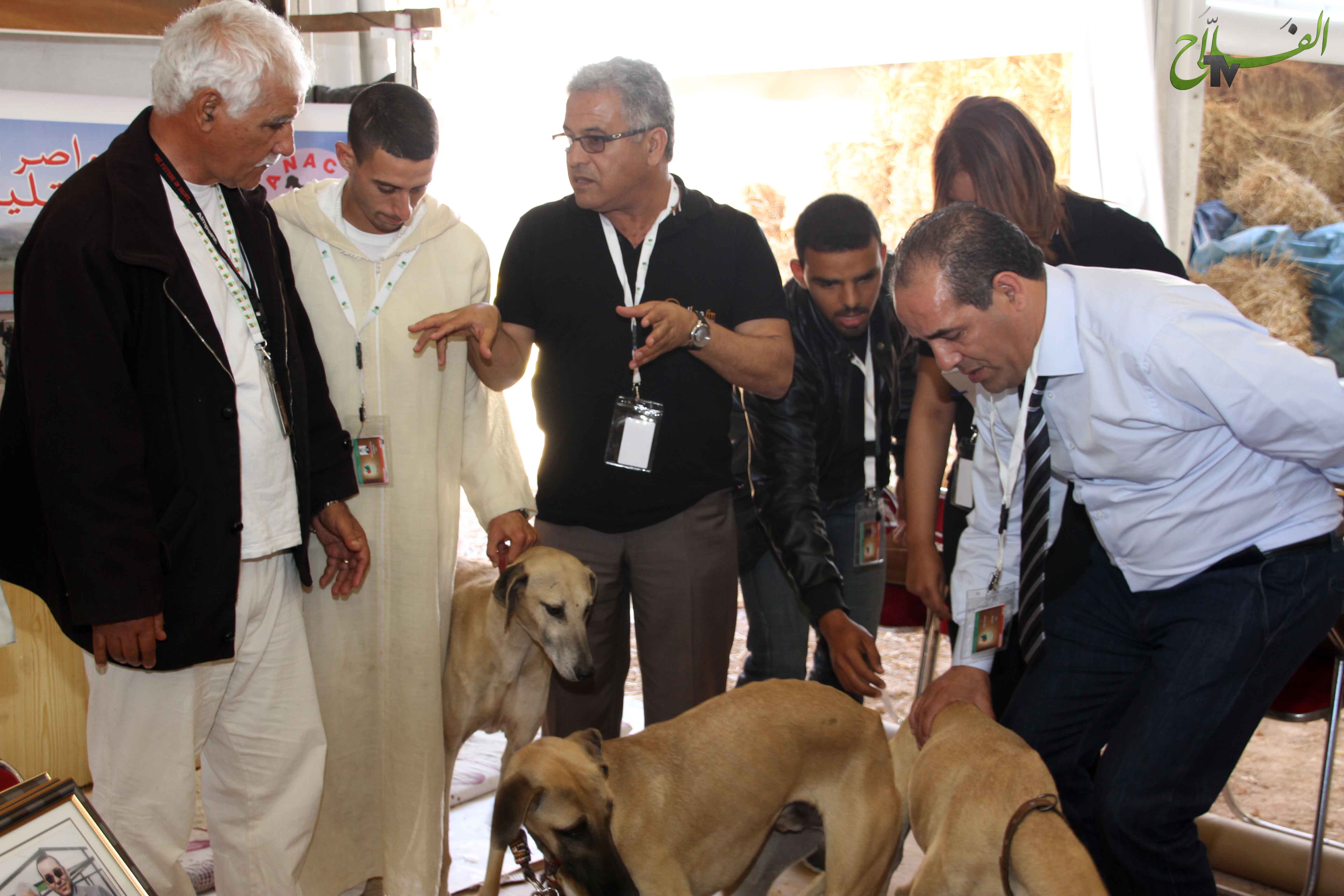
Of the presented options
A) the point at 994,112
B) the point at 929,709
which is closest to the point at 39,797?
the point at 929,709

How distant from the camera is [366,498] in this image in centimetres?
269

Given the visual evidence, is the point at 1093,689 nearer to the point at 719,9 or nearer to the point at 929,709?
the point at 929,709

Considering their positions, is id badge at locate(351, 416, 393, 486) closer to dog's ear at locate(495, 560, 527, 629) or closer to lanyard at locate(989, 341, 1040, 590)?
dog's ear at locate(495, 560, 527, 629)

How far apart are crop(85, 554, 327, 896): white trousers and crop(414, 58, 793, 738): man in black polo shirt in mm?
815

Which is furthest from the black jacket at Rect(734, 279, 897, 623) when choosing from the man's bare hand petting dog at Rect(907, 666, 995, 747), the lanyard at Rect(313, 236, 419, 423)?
the lanyard at Rect(313, 236, 419, 423)

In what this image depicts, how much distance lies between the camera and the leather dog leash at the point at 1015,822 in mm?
1925

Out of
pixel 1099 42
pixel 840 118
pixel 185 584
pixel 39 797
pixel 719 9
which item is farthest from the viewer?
pixel 840 118

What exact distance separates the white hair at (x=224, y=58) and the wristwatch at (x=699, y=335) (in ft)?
3.42

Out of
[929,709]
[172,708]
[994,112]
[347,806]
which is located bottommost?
[347,806]

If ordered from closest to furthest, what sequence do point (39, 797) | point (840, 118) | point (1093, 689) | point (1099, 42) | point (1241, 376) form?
1. point (39, 797)
2. point (1241, 376)
3. point (1093, 689)
4. point (1099, 42)
5. point (840, 118)

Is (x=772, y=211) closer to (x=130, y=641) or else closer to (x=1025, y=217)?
(x=1025, y=217)

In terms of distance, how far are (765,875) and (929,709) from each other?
744mm

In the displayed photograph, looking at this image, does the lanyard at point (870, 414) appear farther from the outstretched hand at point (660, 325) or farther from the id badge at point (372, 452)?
the id badge at point (372, 452)

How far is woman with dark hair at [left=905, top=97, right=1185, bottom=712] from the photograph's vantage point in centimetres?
247
